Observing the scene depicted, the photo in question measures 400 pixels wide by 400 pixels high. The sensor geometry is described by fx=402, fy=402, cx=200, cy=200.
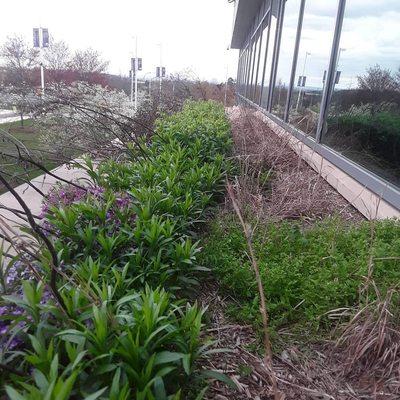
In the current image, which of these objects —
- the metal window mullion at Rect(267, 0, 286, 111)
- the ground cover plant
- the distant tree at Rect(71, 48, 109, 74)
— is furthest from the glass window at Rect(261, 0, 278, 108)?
the distant tree at Rect(71, 48, 109, 74)

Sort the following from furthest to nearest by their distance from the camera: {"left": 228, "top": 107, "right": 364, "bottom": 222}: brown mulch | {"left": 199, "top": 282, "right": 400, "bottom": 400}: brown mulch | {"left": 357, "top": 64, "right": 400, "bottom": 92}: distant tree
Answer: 1. {"left": 228, "top": 107, "right": 364, "bottom": 222}: brown mulch
2. {"left": 357, "top": 64, "right": 400, "bottom": 92}: distant tree
3. {"left": 199, "top": 282, "right": 400, "bottom": 400}: brown mulch

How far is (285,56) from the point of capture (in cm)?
869

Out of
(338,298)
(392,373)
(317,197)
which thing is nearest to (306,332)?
(338,298)

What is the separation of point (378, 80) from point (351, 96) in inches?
25.9

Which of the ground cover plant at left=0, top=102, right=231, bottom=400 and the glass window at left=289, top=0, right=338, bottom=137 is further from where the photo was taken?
the glass window at left=289, top=0, right=338, bottom=137

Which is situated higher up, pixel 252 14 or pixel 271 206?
pixel 252 14

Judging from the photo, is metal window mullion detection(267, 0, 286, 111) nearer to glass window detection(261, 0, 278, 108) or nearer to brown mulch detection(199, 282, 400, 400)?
glass window detection(261, 0, 278, 108)

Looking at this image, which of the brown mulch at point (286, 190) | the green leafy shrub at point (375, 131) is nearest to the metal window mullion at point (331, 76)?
the green leafy shrub at point (375, 131)

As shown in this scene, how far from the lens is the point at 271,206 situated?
3.84 metres

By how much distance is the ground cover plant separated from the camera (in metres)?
1.38

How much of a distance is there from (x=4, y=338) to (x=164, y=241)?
3.48 ft

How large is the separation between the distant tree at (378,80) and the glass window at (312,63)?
1.35 metres

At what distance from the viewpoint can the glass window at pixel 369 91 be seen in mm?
3674

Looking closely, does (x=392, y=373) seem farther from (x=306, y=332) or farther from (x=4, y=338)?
(x=4, y=338)
